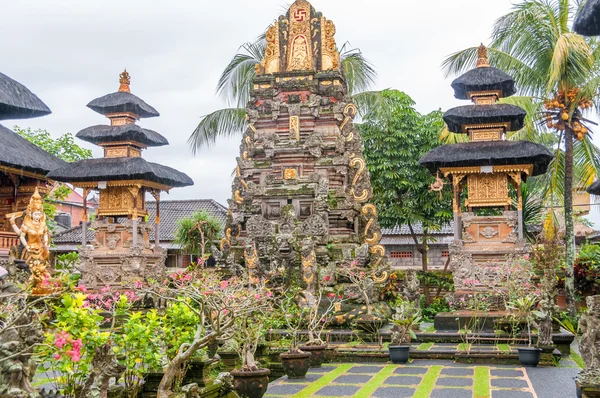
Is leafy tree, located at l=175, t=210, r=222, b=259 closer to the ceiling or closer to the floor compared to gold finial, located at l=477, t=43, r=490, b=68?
closer to the floor

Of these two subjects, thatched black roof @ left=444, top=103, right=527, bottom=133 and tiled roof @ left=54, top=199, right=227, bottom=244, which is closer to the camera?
thatched black roof @ left=444, top=103, right=527, bottom=133

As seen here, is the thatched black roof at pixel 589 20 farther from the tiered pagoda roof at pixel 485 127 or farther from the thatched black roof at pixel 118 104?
the thatched black roof at pixel 118 104

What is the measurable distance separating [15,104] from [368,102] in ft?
51.3

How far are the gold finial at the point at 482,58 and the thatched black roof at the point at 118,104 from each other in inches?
489

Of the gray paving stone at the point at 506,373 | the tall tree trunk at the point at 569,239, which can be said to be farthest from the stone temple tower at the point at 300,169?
the gray paving stone at the point at 506,373

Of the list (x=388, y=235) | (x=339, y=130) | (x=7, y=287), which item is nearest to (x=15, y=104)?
(x=7, y=287)

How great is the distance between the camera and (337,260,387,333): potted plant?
16.2 meters

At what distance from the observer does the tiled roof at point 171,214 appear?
36281 millimetres

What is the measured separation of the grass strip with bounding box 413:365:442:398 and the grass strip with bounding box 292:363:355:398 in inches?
62.7

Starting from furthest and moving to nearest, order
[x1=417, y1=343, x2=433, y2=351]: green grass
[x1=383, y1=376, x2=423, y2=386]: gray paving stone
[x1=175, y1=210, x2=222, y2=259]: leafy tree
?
[x1=175, y1=210, x2=222, y2=259]: leafy tree, [x1=417, y1=343, x2=433, y2=351]: green grass, [x1=383, y1=376, x2=423, y2=386]: gray paving stone

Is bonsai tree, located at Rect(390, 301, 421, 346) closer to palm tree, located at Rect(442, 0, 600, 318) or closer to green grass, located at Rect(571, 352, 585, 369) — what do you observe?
green grass, located at Rect(571, 352, 585, 369)

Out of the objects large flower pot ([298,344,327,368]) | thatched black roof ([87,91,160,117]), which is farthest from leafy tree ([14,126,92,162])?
large flower pot ([298,344,327,368])

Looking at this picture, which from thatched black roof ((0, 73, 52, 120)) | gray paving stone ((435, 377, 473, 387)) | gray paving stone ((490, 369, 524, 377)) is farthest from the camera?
thatched black roof ((0, 73, 52, 120))

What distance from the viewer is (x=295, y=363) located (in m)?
11.8
